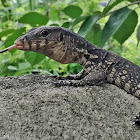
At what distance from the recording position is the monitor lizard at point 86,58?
2557 millimetres

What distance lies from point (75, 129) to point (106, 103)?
0.51m

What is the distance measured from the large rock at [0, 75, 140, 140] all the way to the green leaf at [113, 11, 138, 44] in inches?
28.6

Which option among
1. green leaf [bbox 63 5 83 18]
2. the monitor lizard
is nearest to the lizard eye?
the monitor lizard

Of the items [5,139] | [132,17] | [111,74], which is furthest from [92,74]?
[5,139]

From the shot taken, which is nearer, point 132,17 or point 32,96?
point 32,96

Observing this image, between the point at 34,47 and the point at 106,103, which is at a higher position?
the point at 34,47

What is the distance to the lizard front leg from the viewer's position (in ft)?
8.07

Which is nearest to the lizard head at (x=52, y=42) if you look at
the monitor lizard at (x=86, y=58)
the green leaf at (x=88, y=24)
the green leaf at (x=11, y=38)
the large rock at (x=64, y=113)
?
the monitor lizard at (x=86, y=58)

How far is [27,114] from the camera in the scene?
1943mm

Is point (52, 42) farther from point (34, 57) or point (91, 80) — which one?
point (34, 57)

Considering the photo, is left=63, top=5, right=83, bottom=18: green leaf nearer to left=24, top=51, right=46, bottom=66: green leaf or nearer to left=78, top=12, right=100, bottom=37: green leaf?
left=78, top=12, right=100, bottom=37: green leaf

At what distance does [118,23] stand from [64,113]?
1186mm

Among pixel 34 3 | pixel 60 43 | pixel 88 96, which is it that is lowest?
pixel 34 3

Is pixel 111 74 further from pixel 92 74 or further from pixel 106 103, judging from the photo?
pixel 106 103
